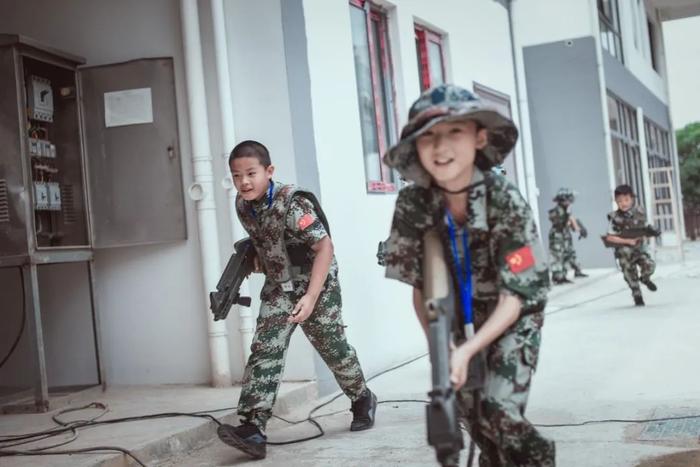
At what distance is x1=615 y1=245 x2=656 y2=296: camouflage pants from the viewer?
1038cm

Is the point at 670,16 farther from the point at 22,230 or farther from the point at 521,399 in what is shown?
the point at 521,399

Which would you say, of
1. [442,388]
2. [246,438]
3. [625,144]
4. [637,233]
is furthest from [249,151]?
[625,144]

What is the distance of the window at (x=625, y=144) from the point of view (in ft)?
61.0

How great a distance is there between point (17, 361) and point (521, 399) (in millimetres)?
5304

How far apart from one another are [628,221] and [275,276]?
6.90 metres

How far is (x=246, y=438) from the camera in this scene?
4582 mm

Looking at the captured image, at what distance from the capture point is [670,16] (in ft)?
93.7

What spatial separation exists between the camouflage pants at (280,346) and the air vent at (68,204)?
2.35 metres

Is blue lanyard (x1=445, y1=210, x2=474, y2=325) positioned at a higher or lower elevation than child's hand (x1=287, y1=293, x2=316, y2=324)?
higher

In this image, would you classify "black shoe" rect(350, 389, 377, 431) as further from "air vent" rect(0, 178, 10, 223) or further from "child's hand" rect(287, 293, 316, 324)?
"air vent" rect(0, 178, 10, 223)

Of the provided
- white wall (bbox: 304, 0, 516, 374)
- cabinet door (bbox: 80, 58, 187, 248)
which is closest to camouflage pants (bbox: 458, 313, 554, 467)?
white wall (bbox: 304, 0, 516, 374)

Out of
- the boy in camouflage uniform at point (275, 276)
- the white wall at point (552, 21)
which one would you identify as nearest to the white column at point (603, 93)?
the white wall at point (552, 21)

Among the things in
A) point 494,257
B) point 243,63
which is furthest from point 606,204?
point 494,257

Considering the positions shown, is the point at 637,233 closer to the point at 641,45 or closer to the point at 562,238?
the point at 562,238
